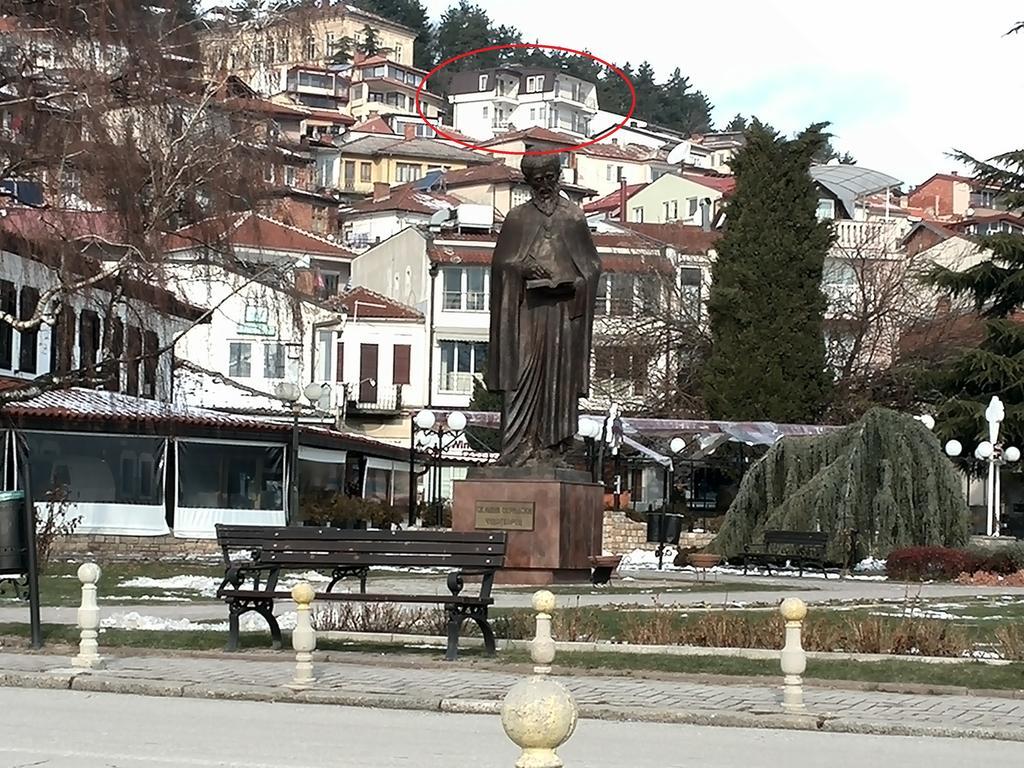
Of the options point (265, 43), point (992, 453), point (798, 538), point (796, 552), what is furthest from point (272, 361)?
point (265, 43)

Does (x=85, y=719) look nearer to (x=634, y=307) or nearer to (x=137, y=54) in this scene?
(x=137, y=54)

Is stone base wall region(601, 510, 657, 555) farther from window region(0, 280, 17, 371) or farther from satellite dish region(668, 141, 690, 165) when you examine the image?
satellite dish region(668, 141, 690, 165)

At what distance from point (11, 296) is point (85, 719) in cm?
3346

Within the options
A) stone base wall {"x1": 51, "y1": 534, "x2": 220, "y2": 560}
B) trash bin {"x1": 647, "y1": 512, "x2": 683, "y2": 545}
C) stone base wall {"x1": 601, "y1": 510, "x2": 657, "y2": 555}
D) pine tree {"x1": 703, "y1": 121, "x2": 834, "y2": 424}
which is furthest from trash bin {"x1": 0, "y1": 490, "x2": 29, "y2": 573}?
pine tree {"x1": 703, "y1": 121, "x2": 834, "y2": 424}

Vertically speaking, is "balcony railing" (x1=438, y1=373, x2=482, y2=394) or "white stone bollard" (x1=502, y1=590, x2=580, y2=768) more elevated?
"balcony railing" (x1=438, y1=373, x2=482, y2=394)

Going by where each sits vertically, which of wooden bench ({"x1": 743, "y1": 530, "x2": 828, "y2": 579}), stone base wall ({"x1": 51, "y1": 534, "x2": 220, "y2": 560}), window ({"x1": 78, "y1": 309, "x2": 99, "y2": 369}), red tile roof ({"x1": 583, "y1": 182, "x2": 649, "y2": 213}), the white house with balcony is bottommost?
stone base wall ({"x1": 51, "y1": 534, "x2": 220, "y2": 560})

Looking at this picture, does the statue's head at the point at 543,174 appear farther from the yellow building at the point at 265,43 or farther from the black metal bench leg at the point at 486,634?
the yellow building at the point at 265,43

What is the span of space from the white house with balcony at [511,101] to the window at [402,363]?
362ft

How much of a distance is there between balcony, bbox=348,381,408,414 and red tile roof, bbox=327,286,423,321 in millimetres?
2841

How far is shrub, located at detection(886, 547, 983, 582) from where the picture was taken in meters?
34.2

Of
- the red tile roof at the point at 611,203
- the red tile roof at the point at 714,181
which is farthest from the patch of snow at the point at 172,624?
the red tile roof at the point at 611,203

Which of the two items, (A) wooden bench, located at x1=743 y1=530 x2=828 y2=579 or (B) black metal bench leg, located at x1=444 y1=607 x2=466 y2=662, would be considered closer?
(B) black metal bench leg, located at x1=444 y1=607 x2=466 y2=662

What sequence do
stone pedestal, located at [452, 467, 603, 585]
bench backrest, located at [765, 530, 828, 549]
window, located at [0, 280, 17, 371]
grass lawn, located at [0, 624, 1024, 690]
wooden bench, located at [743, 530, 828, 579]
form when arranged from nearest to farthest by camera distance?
1. grass lawn, located at [0, 624, 1024, 690]
2. stone pedestal, located at [452, 467, 603, 585]
3. wooden bench, located at [743, 530, 828, 579]
4. bench backrest, located at [765, 530, 828, 549]
5. window, located at [0, 280, 17, 371]

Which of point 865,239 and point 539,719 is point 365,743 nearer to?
point 539,719
